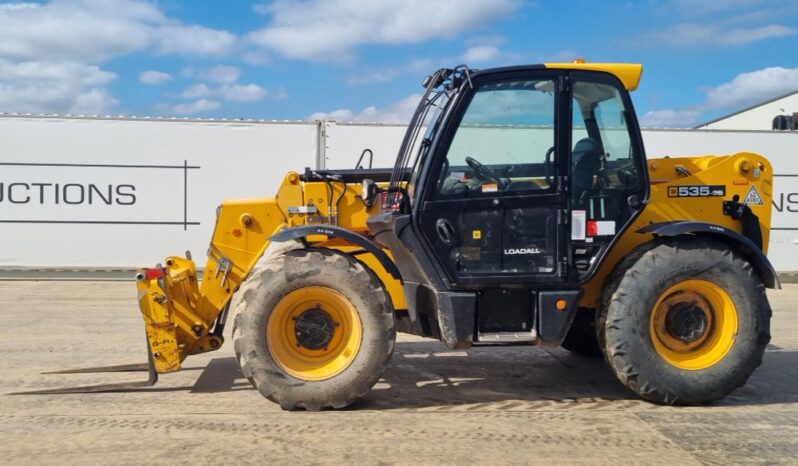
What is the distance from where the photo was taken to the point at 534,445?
4.00 metres

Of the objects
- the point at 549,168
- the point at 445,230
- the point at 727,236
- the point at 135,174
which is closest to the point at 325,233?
the point at 445,230

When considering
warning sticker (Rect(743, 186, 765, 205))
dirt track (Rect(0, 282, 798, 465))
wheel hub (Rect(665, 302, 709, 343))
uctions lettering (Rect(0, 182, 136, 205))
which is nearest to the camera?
dirt track (Rect(0, 282, 798, 465))

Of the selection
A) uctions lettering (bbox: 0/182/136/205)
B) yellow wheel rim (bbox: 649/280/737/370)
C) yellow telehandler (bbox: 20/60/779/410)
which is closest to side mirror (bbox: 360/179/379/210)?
yellow telehandler (bbox: 20/60/779/410)

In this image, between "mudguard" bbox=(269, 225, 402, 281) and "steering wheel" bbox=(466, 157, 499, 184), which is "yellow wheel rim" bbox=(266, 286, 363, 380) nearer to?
"mudguard" bbox=(269, 225, 402, 281)

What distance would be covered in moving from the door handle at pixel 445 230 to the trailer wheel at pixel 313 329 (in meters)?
0.55

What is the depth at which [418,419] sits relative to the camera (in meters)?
4.47

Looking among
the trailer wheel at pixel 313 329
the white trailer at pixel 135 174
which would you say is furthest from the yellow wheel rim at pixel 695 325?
the white trailer at pixel 135 174

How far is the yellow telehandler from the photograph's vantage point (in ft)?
15.1

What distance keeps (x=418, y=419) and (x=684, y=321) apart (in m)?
Result: 2.01

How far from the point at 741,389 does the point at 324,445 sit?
3358 mm

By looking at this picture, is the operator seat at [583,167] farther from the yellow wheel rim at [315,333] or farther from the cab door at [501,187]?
the yellow wheel rim at [315,333]

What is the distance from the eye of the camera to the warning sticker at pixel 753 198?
16.7 feet

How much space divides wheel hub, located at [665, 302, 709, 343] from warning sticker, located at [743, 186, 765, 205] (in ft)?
3.14

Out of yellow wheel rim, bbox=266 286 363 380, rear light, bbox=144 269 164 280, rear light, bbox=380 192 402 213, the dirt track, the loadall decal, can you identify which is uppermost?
rear light, bbox=380 192 402 213
